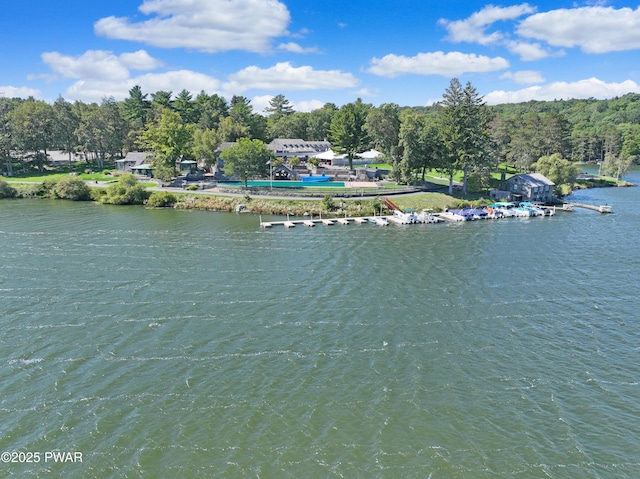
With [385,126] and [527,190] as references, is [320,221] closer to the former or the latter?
[385,126]

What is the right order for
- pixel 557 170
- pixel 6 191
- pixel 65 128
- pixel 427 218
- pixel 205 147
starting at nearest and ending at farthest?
1. pixel 427 218
2. pixel 6 191
3. pixel 557 170
4. pixel 205 147
5. pixel 65 128

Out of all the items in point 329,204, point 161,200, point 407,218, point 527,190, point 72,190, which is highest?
point 72,190

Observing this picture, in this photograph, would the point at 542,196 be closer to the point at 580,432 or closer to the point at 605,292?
the point at 605,292

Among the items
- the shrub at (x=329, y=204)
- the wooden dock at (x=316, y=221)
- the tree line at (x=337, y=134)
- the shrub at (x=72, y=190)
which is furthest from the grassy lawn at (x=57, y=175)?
the shrub at (x=329, y=204)

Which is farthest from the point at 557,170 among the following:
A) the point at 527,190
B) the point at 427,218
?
the point at 427,218

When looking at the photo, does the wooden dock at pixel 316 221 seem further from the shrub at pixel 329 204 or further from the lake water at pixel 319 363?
the lake water at pixel 319 363

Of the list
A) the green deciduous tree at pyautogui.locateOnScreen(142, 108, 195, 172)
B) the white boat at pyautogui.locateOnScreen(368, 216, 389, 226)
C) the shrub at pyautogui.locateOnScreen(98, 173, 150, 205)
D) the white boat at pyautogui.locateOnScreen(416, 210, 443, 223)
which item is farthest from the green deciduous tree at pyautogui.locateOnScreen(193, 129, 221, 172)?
the white boat at pyautogui.locateOnScreen(416, 210, 443, 223)
